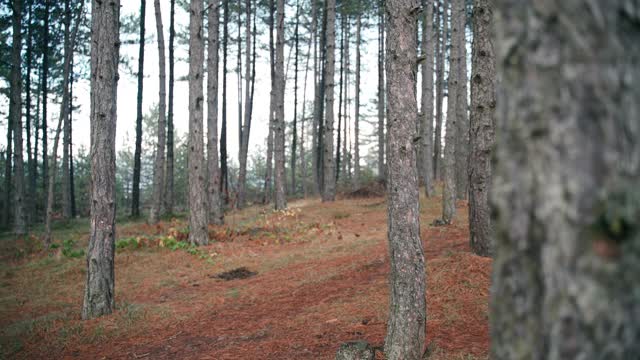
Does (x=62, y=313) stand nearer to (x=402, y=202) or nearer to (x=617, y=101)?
(x=402, y=202)

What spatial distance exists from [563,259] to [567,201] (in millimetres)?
138

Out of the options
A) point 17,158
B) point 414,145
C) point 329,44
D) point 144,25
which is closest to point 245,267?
point 414,145

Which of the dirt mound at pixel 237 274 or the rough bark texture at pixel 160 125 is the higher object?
the rough bark texture at pixel 160 125

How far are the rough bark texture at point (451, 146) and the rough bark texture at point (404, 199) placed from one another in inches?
306

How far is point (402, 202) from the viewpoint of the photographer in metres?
3.97

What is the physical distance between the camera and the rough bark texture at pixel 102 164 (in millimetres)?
6797

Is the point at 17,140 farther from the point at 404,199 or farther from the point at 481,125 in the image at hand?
the point at 404,199

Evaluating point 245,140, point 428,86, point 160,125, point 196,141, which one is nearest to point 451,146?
point 428,86

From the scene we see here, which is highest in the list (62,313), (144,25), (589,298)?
(144,25)

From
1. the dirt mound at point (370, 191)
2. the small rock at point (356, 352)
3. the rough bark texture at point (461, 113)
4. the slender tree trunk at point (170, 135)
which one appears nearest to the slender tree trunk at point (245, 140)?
the slender tree trunk at point (170, 135)

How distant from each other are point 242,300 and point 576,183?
22.4 feet

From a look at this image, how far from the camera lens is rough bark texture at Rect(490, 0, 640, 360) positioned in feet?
3.15

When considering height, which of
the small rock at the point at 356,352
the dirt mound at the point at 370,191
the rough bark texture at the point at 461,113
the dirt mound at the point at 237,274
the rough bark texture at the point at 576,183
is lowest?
the dirt mound at the point at 237,274

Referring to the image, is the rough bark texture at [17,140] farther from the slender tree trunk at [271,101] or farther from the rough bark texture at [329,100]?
the rough bark texture at [329,100]
